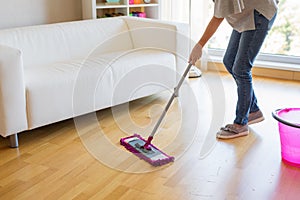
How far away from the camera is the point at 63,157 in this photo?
2188mm

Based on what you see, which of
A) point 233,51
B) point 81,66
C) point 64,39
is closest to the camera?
point 233,51

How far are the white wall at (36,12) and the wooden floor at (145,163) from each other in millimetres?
979

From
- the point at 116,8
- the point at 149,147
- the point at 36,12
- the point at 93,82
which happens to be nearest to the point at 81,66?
the point at 93,82

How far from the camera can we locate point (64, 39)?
9.67 feet

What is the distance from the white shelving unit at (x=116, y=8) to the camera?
341 cm

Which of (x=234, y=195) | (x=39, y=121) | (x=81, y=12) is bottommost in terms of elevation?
(x=234, y=195)

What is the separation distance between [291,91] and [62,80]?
2130mm

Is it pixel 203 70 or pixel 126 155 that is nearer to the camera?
pixel 126 155

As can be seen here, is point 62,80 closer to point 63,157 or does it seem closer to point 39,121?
point 39,121

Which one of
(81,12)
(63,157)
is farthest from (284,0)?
(63,157)

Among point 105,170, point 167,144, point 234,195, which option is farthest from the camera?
point 167,144

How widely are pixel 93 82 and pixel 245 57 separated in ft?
3.23

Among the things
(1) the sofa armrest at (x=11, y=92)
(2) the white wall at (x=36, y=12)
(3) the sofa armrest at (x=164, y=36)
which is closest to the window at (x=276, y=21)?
(3) the sofa armrest at (x=164, y=36)

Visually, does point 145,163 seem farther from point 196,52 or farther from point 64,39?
point 64,39
